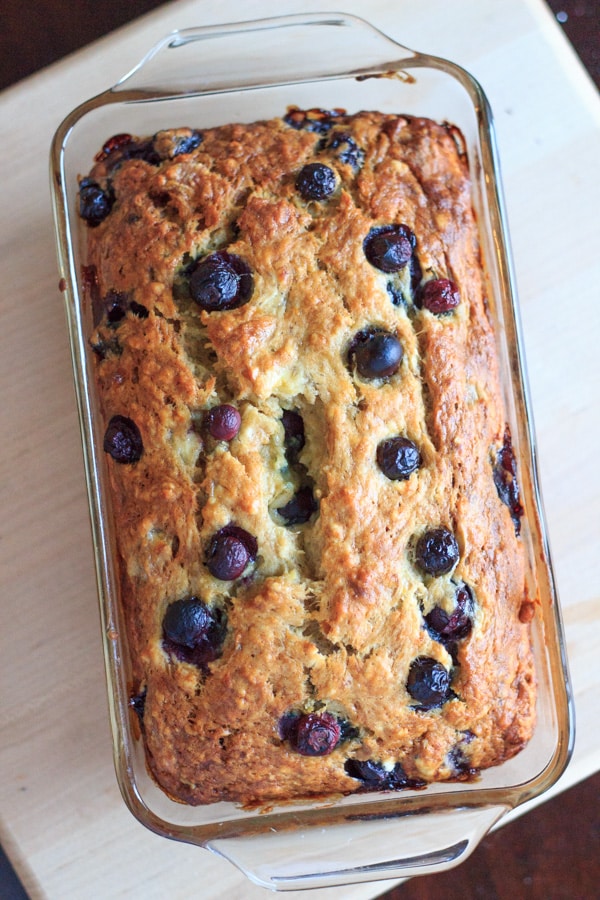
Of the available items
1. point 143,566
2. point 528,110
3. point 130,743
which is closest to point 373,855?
point 130,743

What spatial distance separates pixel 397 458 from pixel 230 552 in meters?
0.33

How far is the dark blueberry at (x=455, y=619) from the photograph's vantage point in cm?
150

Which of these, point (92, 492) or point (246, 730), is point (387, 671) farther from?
point (92, 492)

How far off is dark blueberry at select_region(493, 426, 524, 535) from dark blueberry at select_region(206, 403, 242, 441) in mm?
502

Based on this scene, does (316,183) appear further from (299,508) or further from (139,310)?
(299,508)

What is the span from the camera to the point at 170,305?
1508 mm

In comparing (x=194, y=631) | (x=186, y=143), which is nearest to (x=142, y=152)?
(x=186, y=143)

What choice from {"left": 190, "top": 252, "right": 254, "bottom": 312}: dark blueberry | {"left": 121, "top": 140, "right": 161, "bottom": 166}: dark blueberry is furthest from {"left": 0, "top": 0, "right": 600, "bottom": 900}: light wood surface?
{"left": 190, "top": 252, "right": 254, "bottom": 312}: dark blueberry

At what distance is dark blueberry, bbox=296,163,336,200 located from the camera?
153cm

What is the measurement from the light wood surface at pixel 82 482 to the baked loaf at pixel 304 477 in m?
0.34

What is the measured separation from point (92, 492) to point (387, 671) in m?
0.64

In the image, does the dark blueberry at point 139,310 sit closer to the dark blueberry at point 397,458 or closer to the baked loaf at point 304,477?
the baked loaf at point 304,477

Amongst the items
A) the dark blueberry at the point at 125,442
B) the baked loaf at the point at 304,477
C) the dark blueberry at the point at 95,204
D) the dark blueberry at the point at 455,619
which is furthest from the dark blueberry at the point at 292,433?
the dark blueberry at the point at 95,204

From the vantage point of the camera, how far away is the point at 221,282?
1468 millimetres
